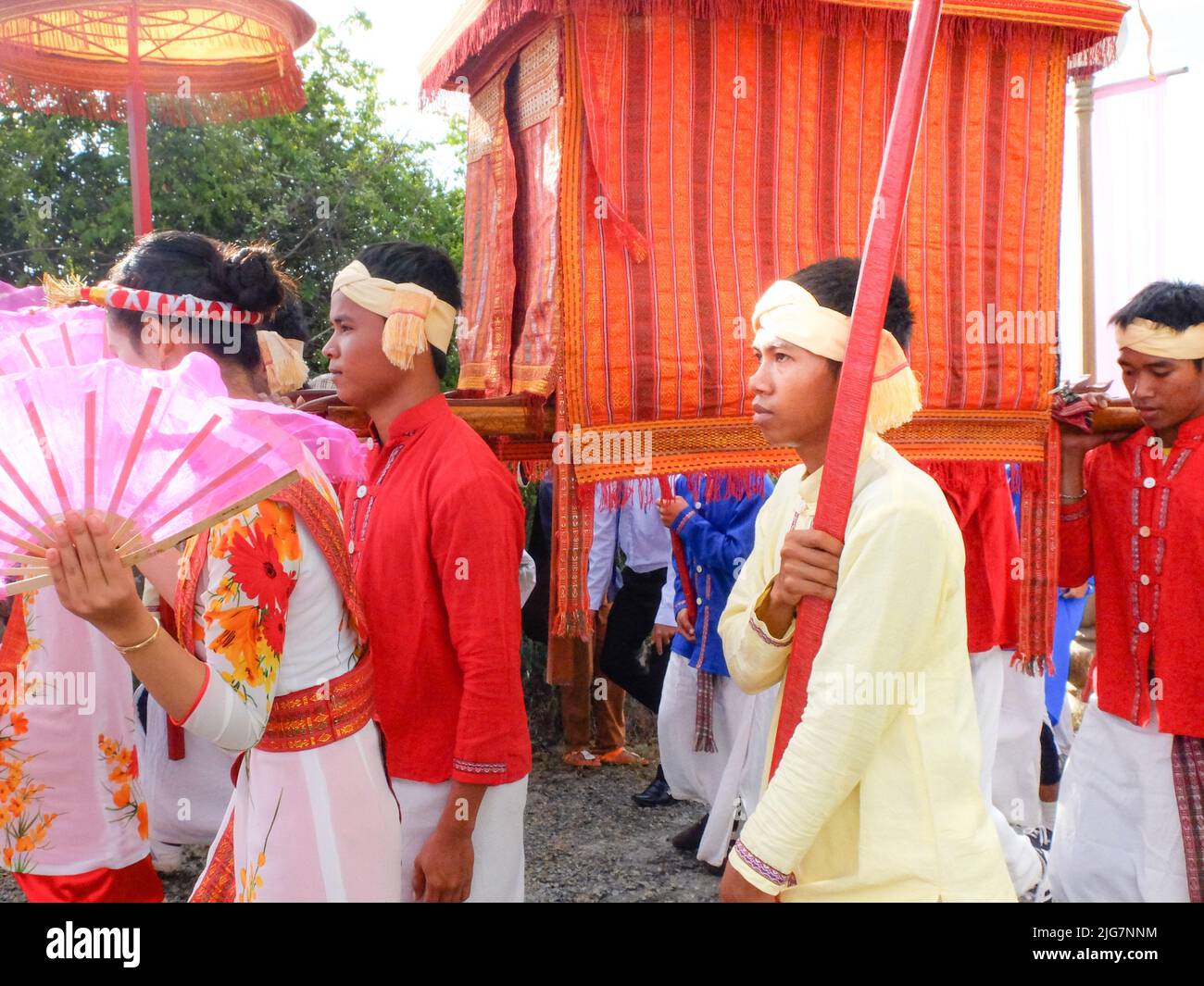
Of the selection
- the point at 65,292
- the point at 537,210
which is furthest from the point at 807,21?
the point at 65,292

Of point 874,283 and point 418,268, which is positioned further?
point 418,268

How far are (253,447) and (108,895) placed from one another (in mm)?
1422

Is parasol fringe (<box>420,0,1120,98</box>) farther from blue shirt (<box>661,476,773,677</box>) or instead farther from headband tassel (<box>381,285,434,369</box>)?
A: blue shirt (<box>661,476,773,677</box>)

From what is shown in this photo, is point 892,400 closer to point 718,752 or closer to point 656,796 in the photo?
point 718,752

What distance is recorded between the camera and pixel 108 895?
2.39 metres

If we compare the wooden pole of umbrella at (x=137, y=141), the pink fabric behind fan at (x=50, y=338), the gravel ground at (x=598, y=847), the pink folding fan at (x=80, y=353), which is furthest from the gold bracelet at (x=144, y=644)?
the gravel ground at (x=598, y=847)

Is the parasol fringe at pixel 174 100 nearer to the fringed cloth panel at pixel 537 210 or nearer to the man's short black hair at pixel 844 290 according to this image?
the fringed cloth panel at pixel 537 210

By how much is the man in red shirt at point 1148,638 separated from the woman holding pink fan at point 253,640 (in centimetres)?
221

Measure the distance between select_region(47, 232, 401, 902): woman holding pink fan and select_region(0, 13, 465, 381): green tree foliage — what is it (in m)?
6.85

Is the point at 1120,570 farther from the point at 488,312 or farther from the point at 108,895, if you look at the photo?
the point at 108,895

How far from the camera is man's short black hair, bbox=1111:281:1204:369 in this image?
2.95m

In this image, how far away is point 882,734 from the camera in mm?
1729

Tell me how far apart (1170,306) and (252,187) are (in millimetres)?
9049

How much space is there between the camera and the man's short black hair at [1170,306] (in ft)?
9.68
